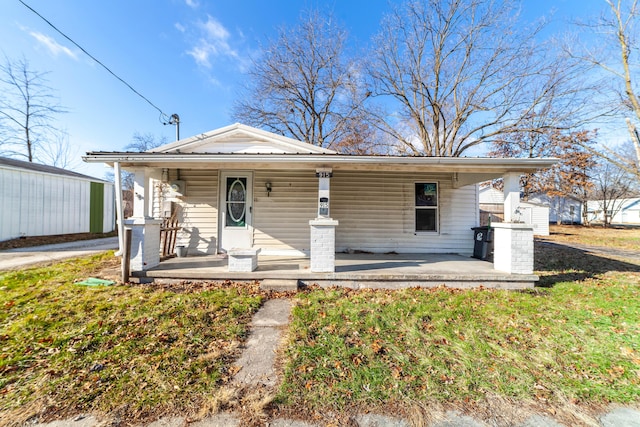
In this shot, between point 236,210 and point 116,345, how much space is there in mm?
4281

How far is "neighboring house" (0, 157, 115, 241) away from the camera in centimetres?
971

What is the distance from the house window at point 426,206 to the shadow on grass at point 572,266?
8.48 feet

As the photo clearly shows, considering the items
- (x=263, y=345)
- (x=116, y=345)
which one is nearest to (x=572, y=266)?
(x=263, y=345)

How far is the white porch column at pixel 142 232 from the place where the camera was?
4707 millimetres

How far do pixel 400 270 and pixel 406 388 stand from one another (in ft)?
9.84

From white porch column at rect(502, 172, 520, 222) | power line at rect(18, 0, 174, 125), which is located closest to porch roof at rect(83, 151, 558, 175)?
white porch column at rect(502, 172, 520, 222)

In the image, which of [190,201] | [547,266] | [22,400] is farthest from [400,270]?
[190,201]

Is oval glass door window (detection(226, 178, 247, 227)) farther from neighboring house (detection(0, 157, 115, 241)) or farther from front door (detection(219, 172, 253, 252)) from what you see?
neighboring house (detection(0, 157, 115, 241))

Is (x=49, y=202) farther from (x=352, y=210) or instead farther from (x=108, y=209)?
(x=352, y=210)

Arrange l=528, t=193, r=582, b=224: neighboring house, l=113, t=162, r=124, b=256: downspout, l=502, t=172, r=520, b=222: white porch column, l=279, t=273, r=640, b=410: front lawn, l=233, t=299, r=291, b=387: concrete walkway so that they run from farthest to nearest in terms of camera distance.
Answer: l=528, t=193, r=582, b=224: neighboring house, l=502, t=172, r=520, b=222: white porch column, l=113, t=162, r=124, b=256: downspout, l=233, t=299, r=291, b=387: concrete walkway, l=279, t=273, r=640, b=410: front lawn

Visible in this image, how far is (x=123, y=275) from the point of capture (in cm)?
459

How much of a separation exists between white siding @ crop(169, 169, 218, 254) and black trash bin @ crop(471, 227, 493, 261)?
697 centimetres

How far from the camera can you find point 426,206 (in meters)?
7.27

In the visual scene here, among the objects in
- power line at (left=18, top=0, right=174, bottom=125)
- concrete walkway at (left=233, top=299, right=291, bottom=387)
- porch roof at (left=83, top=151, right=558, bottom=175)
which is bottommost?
concrete walkway at (left=233, top=299, right=291, bottom=387)
